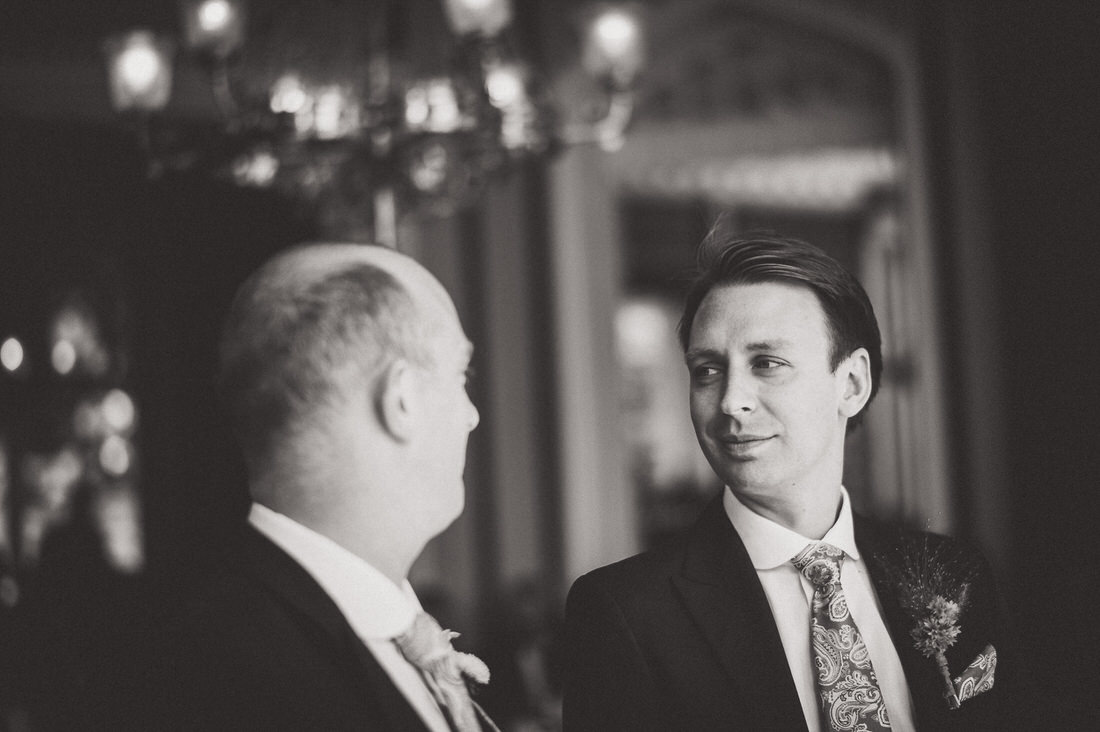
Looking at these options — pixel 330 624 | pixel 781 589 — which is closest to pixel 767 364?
pixel 781 589

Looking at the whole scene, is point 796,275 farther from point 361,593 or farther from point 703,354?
point 361,593

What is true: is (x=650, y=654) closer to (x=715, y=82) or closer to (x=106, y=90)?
(x=106, y=90)

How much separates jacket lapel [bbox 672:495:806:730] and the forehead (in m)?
0.26

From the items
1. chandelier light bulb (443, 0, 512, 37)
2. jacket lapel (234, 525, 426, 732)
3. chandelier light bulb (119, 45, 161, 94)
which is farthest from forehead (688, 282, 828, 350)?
chandelier light bulb (119, 45, 161, 94)

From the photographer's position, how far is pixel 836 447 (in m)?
1.39

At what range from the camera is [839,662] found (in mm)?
1309

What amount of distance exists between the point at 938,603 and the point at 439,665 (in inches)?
23.4

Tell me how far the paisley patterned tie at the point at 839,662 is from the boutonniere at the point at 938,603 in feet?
0.25

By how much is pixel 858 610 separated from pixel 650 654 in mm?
263

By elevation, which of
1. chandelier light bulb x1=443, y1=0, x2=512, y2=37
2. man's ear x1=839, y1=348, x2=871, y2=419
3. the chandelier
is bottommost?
man's ear x1=839, y1=348, x2=871, y2=419

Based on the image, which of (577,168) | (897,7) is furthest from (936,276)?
(577,168)

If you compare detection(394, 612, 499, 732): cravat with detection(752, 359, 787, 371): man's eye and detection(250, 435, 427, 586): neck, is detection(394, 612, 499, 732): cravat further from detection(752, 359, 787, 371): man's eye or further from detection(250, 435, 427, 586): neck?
detection(752, 359, 787, 371): man's eye

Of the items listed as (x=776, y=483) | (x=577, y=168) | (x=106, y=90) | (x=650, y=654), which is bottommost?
(x=650, y=654)

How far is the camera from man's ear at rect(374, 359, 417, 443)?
1189 millimetres
